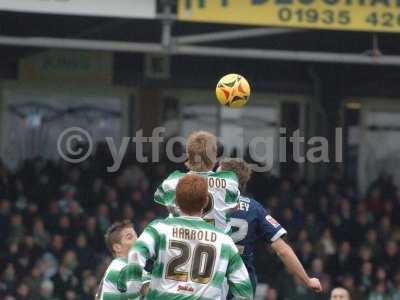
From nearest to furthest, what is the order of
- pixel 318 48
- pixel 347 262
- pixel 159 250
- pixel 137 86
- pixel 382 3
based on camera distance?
pixel 159 250 < pixel 382 3 < pixel 347 262 < pixel 318 48 < pixel 137 86

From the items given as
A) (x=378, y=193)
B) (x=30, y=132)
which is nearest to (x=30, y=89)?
(x=30, y=132)

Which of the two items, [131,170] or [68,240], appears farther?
[131,170]

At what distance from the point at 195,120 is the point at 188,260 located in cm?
1524

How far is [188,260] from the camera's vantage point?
7.38m

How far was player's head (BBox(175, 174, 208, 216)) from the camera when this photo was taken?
719cm

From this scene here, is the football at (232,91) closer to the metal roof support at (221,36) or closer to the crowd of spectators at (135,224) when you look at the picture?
the metal roof support at (221,36)

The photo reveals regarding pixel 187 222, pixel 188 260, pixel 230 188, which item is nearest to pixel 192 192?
pixel 187 222

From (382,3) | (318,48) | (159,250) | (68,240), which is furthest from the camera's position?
(318,48)

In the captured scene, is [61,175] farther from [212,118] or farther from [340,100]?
[340,100]

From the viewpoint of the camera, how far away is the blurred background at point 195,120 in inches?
636

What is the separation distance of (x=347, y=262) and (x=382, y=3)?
4312 millimetres

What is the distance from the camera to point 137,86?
22.3 m

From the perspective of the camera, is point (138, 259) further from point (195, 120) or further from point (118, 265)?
point (195, 120)

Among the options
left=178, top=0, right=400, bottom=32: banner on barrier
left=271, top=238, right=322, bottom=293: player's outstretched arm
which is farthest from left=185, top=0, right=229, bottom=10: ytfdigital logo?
left=271, top=238, right=322, bottom=293: player's outstretched arm
